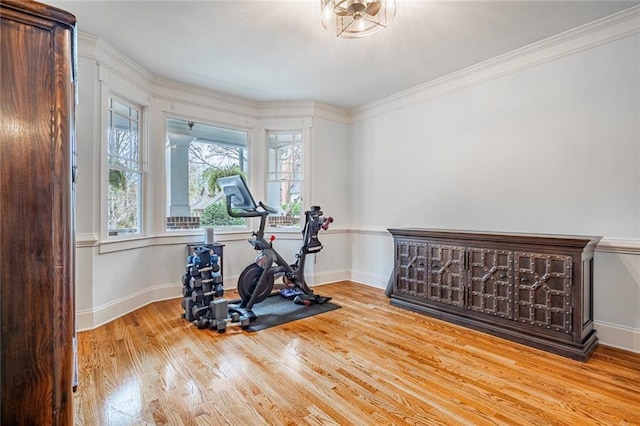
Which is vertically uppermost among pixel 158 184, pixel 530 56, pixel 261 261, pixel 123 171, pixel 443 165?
pixel 530 56

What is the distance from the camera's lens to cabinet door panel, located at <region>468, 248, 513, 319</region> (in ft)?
9.52

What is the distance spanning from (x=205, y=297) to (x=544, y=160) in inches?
146

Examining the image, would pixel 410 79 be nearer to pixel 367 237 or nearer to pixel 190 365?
pixel 367 237

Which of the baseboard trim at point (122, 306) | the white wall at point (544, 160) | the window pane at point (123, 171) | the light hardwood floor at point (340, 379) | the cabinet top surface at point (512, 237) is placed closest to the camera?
the light hardwood floor at point (340, 379)

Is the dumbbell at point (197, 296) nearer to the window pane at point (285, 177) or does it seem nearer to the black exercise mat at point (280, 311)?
the black exercise mat at point (280, 311)

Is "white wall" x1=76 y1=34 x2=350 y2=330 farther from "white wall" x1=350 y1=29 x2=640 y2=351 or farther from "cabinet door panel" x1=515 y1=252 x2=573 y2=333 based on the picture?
"cabinet door panel" x1=515 y1=252 x2=573 y2=333

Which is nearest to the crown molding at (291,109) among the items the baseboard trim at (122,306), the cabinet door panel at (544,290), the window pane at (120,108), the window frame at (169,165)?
the window frame at (169,165)

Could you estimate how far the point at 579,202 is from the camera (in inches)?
115

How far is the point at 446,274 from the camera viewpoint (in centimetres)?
337

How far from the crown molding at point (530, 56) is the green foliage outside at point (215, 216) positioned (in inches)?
113

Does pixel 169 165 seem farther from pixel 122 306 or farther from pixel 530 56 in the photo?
pixel 530 56

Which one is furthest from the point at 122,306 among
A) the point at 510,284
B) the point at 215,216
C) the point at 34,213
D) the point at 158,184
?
the point at 510,284

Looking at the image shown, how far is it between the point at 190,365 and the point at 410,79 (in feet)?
12.9

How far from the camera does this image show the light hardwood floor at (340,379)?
5.96 ft
